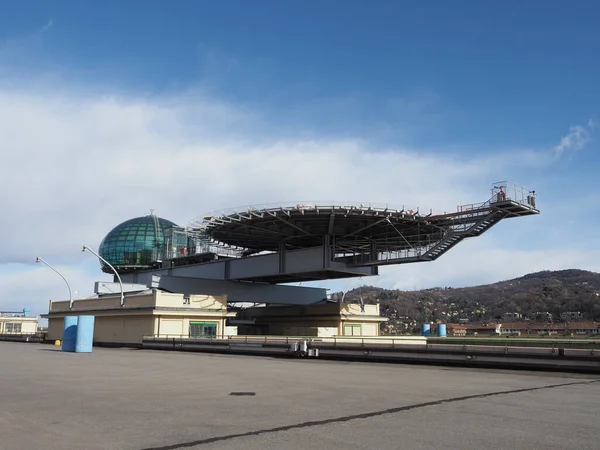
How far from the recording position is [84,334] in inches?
1485

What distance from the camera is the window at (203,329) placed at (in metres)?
52.4

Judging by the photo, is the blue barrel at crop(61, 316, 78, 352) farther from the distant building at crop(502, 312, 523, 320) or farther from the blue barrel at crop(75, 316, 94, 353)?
the distant building at crop(502, 312, 523, 320)

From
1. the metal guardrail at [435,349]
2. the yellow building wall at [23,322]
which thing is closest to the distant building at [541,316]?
the yellow building wall at [23,322]

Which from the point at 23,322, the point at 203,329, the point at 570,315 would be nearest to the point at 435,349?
the point at 203,329

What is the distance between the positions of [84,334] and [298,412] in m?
30.4

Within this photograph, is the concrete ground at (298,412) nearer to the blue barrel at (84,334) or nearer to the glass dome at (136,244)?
the blue barrel at (84,334)

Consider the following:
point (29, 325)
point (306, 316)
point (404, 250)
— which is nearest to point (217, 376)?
point (404, 250)

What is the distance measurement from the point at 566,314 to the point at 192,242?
108920 millimetres

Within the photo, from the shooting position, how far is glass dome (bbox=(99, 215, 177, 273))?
80.0 meters

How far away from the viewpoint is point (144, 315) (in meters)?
51.2

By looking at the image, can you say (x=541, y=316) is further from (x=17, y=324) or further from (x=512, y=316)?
(x=17, y=324)

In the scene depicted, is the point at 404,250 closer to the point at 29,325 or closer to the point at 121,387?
the point at 121,387

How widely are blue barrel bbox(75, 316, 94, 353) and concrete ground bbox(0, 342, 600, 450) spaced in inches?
764

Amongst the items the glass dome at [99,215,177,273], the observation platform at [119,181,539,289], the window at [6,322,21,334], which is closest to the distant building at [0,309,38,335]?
the window at [6,322,21,334]
